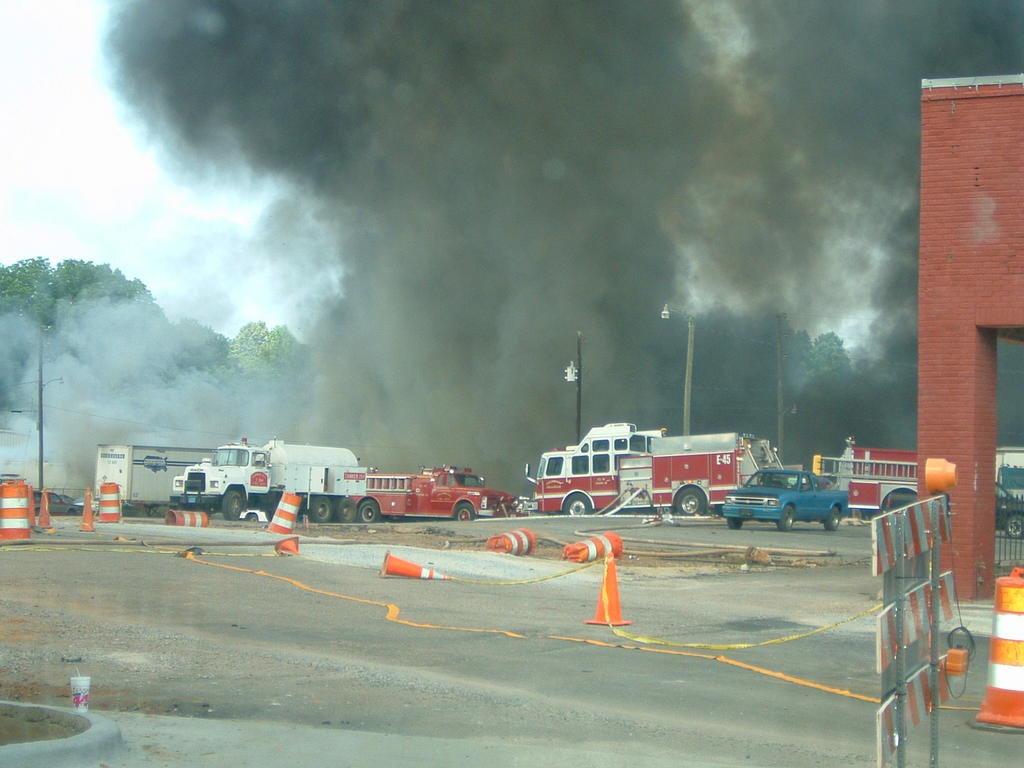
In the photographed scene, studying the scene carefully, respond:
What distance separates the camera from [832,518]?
27281 mm

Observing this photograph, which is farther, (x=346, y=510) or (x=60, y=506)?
(x=60, y=506)

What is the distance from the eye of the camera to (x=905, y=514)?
474 centimetres

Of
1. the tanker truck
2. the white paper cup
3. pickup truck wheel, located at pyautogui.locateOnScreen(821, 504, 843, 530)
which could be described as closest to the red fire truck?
the tanker truck

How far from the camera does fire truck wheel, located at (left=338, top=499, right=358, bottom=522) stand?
3466 cm

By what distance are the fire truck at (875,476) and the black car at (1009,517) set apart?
16881mm

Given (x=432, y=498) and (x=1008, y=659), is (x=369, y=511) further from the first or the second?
(x=1008, y=659)

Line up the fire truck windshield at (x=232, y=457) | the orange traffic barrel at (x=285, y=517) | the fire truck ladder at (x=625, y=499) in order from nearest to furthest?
1. the orange traffic barrel at (x=285, y=517)
2. the fire truck ladder at (x=625, y=499)
3. the fire truck windshield at (x=232, y=457)

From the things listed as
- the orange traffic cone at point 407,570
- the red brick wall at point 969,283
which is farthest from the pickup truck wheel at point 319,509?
the red brick wall at point 969,283

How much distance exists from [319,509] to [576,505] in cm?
794

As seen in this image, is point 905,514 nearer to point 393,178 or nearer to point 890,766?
point 890,766

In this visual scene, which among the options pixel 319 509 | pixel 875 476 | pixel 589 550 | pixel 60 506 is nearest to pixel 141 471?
pixel 60 506

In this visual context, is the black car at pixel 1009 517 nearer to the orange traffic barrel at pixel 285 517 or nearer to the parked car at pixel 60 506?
the orange traffic barrel at pixel 285 517

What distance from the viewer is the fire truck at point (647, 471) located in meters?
30.3

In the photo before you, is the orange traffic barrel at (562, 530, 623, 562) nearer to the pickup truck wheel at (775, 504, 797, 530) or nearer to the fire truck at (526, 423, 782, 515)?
the pickup truck wheel at (775, 504, 797, 530)
